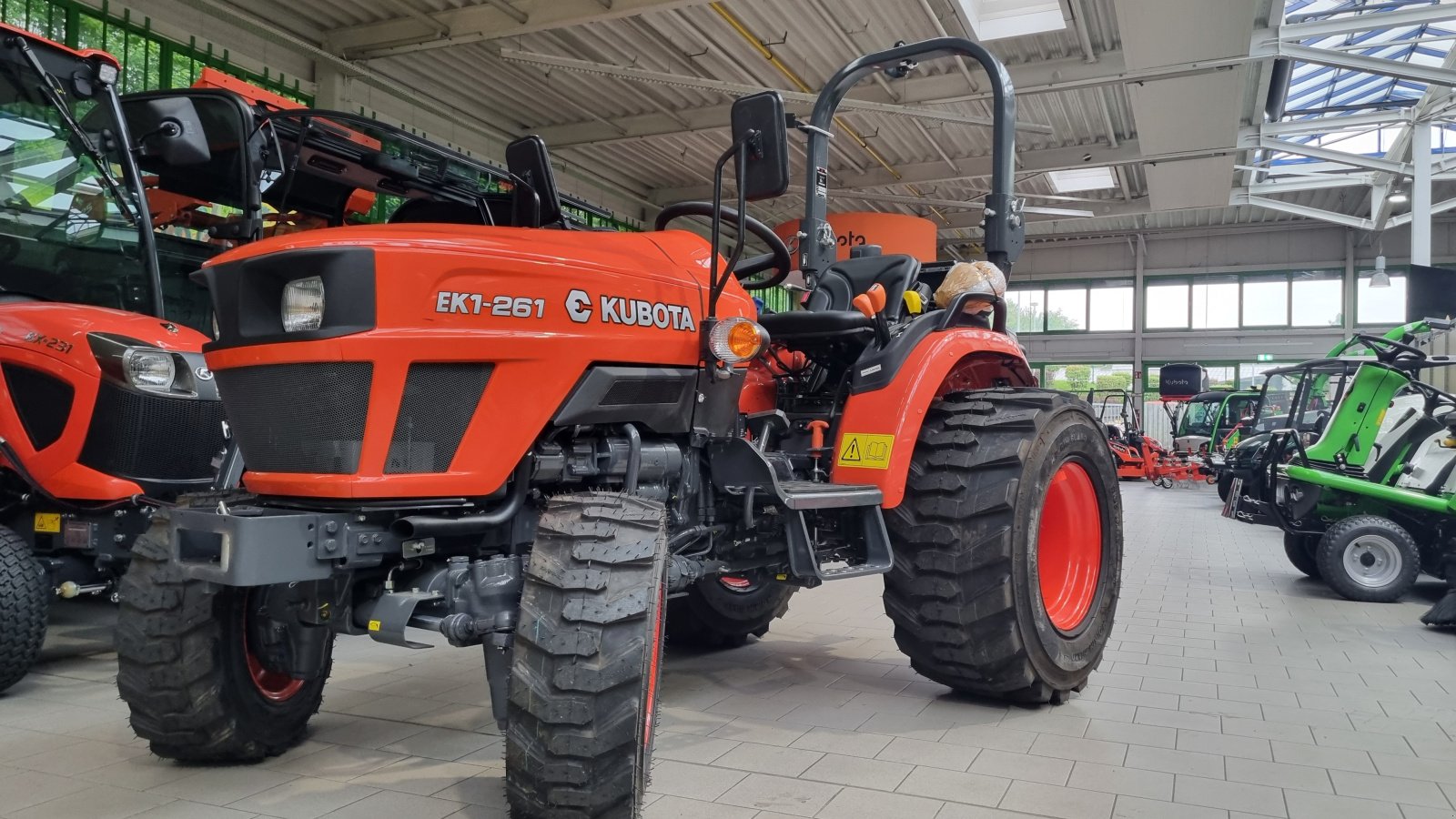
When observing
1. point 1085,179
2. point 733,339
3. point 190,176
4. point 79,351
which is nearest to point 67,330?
point 79,351

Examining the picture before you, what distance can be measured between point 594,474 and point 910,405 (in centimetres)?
129

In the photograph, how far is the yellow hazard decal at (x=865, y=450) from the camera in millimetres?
3484

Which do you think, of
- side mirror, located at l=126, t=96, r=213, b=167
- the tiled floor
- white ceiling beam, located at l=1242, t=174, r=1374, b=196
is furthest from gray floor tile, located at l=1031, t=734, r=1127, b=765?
white ceiling beam, located at l=1242, t=174, r=1374, b=196

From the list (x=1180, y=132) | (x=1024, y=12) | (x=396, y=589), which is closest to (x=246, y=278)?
(x=396, y=589)

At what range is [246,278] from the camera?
2.48 m

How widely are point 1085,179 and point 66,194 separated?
1550 centimetres

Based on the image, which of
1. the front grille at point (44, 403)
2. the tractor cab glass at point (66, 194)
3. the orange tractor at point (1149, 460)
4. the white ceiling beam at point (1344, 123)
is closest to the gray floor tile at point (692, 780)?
the front grille at point (44, 403)

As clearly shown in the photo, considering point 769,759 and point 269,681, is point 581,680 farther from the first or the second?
point 269,681

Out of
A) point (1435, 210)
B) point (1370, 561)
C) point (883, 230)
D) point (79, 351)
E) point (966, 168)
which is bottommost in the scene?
point (1370, 561)

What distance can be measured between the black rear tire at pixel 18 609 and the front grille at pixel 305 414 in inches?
73.1

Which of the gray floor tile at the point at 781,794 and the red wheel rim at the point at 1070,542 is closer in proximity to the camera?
the gray floor tile at the point at 781,794

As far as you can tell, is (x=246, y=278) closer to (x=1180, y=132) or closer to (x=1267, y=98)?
(x=1180, y=132)

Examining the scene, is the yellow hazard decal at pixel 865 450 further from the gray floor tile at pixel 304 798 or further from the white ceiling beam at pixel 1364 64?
the white ceiling beam at pixel 1364 64

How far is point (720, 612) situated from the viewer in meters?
4.59
